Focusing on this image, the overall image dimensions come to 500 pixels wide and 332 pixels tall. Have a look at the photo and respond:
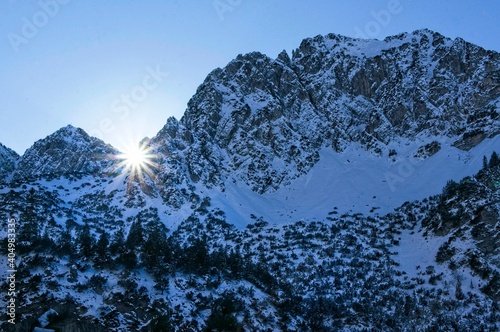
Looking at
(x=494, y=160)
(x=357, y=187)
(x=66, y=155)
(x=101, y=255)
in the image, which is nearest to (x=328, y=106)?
(x=357, y=187)

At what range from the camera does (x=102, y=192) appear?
404 ft

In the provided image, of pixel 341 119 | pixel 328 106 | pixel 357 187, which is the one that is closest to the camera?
pixel 357 187

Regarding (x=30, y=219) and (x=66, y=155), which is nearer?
(x=30, y=219)

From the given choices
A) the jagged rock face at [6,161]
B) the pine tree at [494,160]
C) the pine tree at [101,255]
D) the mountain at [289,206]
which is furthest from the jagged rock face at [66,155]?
the pine tree at [494,160]

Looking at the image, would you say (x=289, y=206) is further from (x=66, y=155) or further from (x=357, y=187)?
(x=66, y=155)

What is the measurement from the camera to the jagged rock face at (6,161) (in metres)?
163

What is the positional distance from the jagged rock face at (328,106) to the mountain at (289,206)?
58cm

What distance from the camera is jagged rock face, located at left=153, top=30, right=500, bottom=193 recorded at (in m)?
138

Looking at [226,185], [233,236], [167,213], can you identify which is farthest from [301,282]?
[226,185]

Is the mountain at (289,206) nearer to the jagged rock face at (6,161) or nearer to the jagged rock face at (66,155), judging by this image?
the jagged rock face at (66,155)

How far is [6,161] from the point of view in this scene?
17125 cm

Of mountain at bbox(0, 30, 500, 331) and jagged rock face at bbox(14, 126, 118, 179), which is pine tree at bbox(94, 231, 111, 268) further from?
jagged rock face at bbox(14, 126, 118, 179)

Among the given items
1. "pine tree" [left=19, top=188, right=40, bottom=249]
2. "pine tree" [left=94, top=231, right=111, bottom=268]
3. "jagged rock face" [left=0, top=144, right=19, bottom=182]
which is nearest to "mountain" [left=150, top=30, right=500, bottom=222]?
"pine tree" [left=19, top=188, right=40, bottom=249]

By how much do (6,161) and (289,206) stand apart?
109035 mm
